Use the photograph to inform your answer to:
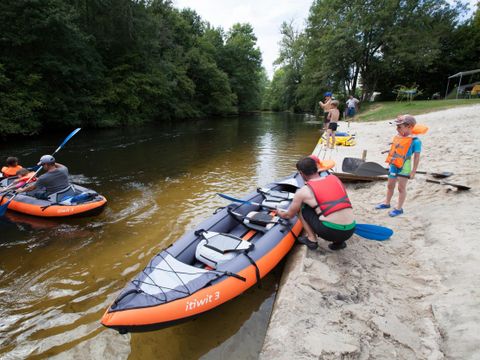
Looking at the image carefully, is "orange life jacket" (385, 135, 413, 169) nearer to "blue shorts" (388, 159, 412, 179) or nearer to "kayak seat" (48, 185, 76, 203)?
"blue shorts" (388, 159, 412, 179)

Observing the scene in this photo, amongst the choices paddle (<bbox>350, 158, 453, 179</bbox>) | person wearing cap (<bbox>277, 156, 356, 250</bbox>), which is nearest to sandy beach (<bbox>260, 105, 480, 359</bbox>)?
person wearing cap (<bbox>277, 156, 356, 250</bbox>)

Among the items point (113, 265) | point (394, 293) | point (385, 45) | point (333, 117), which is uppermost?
point (385, 45)

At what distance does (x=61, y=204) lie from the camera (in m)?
5.09

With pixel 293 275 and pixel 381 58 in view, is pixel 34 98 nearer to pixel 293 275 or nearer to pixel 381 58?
pixel 293 275

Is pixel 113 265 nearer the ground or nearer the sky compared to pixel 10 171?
nearer the ground

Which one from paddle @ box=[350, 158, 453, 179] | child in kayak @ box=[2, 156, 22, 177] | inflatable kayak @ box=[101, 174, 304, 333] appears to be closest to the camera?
inflatable kayak @ box=[101, 174, 304, 333]

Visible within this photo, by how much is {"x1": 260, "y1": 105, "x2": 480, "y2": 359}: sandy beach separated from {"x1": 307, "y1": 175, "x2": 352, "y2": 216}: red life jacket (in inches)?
24.8

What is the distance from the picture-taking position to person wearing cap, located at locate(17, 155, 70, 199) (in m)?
5.15

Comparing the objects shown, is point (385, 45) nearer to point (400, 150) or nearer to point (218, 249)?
point (400, 150)

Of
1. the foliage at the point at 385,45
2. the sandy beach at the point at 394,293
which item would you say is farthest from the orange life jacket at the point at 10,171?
the foliage at the point at 385,45

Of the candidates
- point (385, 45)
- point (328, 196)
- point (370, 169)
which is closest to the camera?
point (328, 196)

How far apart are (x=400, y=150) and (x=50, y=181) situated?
6114mm

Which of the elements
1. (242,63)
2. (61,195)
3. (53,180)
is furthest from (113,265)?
(242,63)

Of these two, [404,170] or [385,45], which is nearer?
[404,170]
